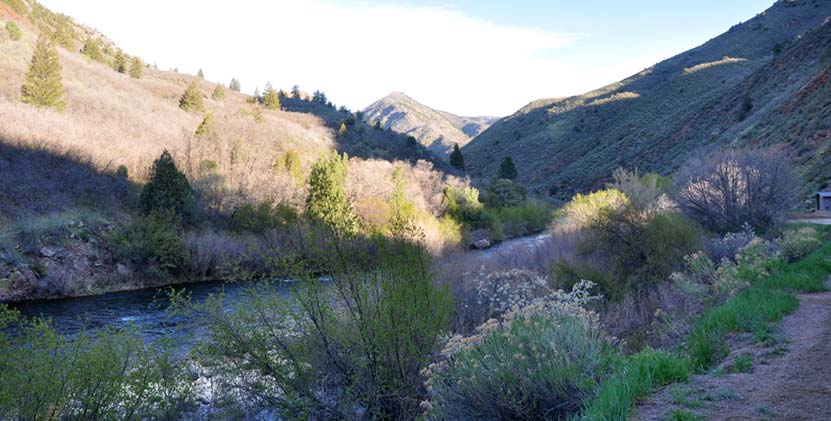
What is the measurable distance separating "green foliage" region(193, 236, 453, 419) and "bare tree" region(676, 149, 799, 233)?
54.1 feet

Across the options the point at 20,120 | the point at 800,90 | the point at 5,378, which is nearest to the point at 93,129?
the point at 20,120

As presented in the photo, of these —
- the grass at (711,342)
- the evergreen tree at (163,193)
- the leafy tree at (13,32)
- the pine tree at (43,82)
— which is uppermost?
the leafy tree at (13,32)

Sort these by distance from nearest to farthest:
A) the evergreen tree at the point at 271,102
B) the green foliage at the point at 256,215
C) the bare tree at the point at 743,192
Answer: the bare tree at the point at 743,192
the green foliage at the point at 256,215
the evergreen tree at the point at 271,102

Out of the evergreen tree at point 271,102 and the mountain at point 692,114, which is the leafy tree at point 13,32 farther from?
the mountain at point 692,114

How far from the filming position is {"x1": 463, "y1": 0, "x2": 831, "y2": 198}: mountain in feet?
126

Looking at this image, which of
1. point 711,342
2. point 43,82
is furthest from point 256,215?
point 711,342

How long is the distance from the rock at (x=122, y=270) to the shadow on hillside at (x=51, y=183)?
20.6 feet

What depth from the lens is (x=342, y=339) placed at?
29.7 ft

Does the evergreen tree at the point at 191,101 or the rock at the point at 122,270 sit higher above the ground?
the evergreen tree at the point at 191,101

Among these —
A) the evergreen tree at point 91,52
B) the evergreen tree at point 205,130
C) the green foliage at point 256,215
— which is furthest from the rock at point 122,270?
the evergreen tree at point 91,52

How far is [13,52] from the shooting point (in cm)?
5028

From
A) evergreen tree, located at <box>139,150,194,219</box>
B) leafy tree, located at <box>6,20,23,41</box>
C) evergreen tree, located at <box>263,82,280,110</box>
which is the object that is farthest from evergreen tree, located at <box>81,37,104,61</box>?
evergreen tree, located at <box>139,150,194,219</box>

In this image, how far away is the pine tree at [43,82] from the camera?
39406mm

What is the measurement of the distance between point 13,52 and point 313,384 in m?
59.3
